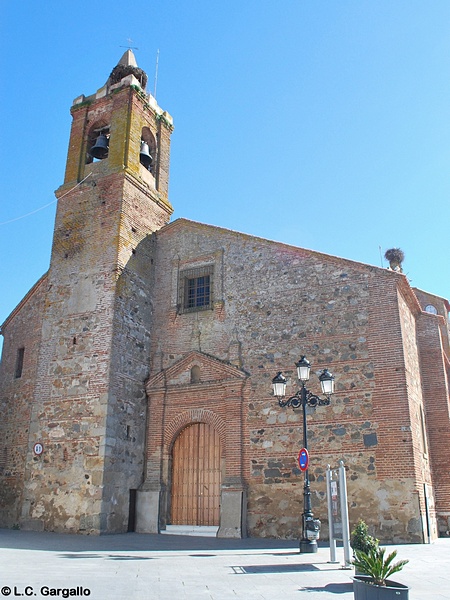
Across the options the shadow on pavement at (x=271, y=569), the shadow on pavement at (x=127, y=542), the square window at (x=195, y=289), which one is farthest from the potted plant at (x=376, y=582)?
the square window at (x=195, y=289)

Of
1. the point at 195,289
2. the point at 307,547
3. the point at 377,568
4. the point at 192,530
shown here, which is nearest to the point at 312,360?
the point at 195,289

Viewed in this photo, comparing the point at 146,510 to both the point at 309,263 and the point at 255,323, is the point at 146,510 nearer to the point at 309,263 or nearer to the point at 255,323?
the point at 255,323

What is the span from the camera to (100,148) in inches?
725

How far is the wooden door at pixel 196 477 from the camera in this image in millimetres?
14867

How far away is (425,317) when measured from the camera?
17.5 meters

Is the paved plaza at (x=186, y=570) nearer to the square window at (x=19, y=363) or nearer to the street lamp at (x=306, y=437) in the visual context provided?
the street lamp at (x=306, y=437)

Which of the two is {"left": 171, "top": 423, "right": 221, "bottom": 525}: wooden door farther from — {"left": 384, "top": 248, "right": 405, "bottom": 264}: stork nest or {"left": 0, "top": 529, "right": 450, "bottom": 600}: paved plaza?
{"left": 384, "top": 248, "right": 405, "bottom": 264}: stork nest

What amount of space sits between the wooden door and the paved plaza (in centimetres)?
210

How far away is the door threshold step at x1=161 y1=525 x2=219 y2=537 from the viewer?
47.3 feet

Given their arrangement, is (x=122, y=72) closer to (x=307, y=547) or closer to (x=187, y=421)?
(x=187, y=421)

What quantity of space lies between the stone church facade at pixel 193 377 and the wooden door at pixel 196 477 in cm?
4

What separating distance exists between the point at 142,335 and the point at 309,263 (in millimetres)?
5496

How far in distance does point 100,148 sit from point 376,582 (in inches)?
640

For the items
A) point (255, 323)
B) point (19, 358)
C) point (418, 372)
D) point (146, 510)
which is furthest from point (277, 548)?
point (19, 358)
